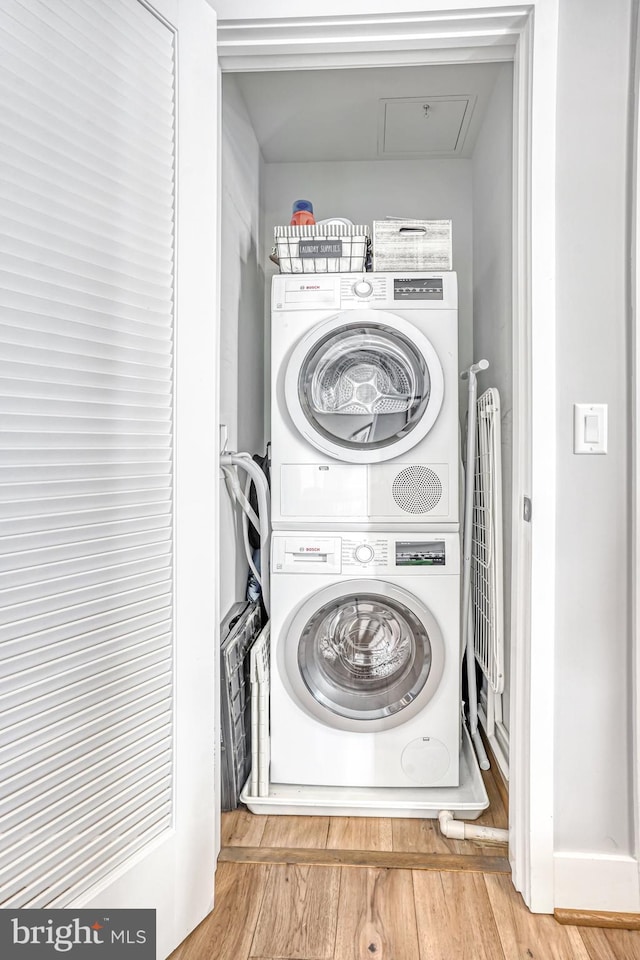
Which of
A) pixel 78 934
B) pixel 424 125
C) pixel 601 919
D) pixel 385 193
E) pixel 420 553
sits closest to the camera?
pixel 78 934

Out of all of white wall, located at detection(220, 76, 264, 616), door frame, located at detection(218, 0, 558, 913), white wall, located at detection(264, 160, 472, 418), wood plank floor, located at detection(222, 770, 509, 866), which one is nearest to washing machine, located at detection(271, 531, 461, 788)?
wood plank floor, located at detection(222, 770, 509, 866)

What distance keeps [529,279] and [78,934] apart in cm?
165

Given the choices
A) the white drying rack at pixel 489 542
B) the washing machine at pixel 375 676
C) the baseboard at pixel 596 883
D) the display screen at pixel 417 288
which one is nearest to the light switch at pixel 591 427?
the white drying rack at pixel 489 542

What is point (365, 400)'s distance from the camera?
68.8 inches

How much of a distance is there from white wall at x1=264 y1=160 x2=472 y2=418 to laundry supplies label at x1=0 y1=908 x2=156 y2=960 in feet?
7.43

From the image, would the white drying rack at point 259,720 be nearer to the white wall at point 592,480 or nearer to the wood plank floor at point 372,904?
the wood plank floor at point 372,904

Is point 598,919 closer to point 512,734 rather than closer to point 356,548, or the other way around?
point 512,734

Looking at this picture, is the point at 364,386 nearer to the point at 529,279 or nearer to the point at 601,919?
the point at 529,279

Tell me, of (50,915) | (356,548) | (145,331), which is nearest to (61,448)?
(145,331)

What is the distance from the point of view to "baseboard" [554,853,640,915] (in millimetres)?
1307

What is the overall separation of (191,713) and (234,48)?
163 centimetres

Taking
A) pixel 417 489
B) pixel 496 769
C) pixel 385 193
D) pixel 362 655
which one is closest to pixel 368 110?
pixel 385 193

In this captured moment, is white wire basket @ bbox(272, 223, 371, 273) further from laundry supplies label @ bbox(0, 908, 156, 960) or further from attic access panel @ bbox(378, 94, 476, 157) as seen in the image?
laundry supplies label @ bbox(0, 908, 156, 960)

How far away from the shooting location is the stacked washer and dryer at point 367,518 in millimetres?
1730
